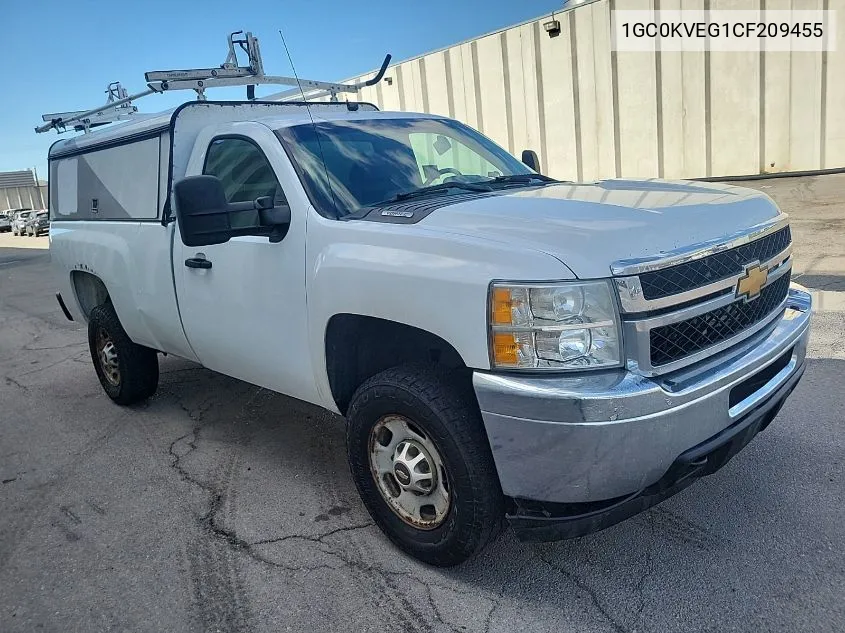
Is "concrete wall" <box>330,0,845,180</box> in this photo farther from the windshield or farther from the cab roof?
the windshield

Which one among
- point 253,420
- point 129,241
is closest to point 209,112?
point 129,241

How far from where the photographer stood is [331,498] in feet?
12.5

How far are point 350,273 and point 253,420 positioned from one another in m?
2.45

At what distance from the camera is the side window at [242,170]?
3732mm

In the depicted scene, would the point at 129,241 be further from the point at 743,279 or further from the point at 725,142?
the point at 725,142

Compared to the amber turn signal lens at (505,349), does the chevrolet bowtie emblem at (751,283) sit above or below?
above

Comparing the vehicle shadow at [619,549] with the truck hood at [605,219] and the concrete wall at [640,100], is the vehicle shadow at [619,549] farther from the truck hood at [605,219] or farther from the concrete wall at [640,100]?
the concrete wall at [640,100]

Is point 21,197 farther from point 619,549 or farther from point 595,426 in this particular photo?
point 595,426

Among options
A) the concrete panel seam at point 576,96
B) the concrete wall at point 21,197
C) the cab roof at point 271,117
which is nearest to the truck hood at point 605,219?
the cab roof at point 271,117

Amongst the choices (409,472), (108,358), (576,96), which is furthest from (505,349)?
(576,96)

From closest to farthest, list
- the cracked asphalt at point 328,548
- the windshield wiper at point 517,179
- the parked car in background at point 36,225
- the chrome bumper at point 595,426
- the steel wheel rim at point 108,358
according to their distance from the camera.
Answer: the chrome bumper at point 595,426
the cracked asphalt at point 328,548
the windshield wiper at point 517,179
the steel wheel rim at point 108,358
the parked car in background at point 36,225

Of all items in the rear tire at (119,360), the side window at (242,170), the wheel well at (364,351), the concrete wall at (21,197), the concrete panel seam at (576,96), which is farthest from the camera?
the concrete wall at (21,197)

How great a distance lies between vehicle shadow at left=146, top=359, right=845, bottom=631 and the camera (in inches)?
106

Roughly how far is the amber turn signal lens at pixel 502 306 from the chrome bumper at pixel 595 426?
0.64 ft
